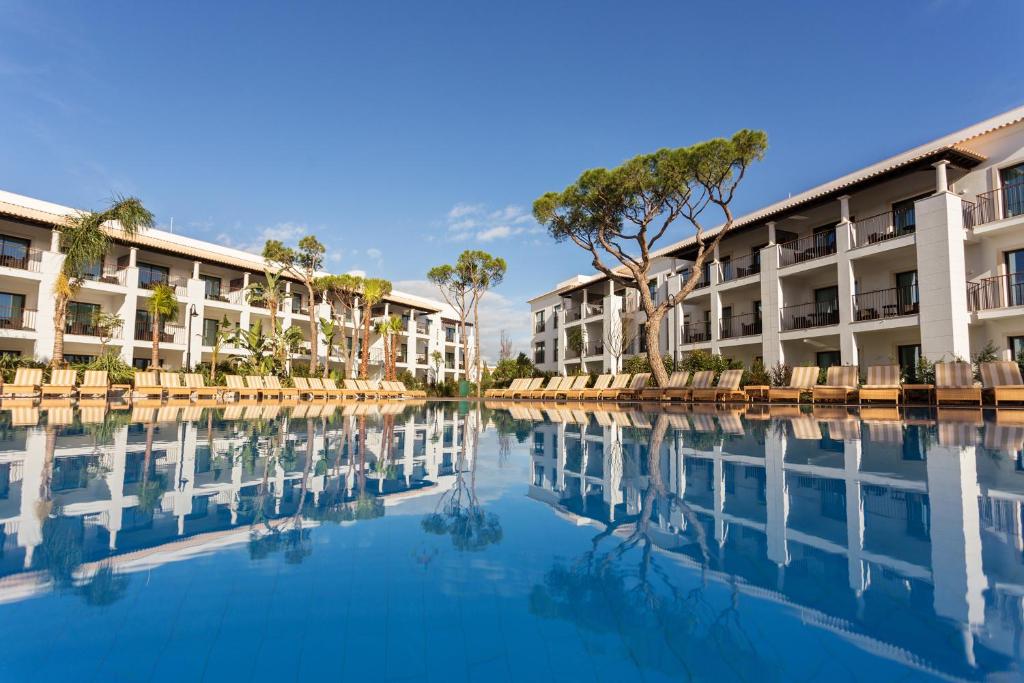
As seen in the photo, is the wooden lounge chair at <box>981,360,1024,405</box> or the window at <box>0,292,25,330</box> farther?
the window at <box>0,292,25,330</box>

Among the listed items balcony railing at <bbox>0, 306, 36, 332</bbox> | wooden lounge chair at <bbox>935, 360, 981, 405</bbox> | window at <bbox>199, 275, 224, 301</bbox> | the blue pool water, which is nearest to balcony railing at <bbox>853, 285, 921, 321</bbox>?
wooden lounge chair at <bbox>935, 360, 981, 405</bbox>

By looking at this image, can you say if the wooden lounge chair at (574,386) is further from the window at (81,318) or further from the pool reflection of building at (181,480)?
the window at (81,318)

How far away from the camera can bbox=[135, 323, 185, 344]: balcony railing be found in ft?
88.4

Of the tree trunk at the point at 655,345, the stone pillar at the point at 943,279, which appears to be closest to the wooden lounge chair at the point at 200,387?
the tree trunk at the point at 655,345

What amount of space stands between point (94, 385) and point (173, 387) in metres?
2.61

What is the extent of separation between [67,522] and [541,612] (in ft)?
9.92

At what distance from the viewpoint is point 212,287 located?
31.2 m

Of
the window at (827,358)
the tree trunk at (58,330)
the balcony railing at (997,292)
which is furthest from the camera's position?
the window at (827,358)

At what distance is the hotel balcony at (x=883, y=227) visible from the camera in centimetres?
1823

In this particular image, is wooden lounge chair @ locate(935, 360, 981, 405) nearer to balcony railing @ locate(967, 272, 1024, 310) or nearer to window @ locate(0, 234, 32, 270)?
balcony railing @ locate(967, 272, 1024, 310)

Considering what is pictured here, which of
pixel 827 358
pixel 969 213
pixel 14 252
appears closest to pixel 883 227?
pixel 969 213

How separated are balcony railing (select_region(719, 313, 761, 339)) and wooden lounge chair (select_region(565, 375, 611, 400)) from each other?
5663 millimetres

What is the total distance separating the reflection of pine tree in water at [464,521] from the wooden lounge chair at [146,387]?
21.5 m

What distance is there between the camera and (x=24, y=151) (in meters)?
19.9
